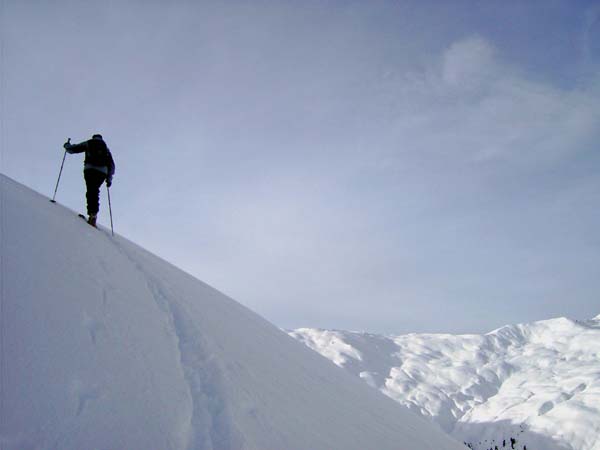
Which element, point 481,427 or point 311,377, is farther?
point 481,427

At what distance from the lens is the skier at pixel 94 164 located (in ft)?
29.7

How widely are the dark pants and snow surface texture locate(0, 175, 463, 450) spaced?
254 centimetres

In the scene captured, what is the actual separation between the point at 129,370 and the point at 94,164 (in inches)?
308

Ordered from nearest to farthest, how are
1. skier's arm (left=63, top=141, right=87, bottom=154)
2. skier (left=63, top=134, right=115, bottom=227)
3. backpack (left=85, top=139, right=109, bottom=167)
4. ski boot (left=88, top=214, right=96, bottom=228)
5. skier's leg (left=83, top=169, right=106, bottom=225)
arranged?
ski boot (left=88, top=214, right=96, bottom=228) → skier's leg (left=83, top=169, right=106, bottom=225) → skier (left=63, top=134, right=115, bottom=227) → backpack (left=85, top=139, right=109, bottom=167) → skier's arm (left=63, top=141, right=87, bottom=154)

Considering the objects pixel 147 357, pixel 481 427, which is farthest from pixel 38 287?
pixel 481 427

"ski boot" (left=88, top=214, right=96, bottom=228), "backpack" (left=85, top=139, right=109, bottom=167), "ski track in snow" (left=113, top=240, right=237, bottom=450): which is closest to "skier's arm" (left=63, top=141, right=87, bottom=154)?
"backpack" (left=85, top=139, right=109, bottom=167)

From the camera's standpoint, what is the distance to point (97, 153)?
30.7 feet

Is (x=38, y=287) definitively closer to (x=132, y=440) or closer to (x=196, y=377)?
(x=196, y=377)

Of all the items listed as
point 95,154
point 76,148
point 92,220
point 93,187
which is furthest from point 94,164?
point 92,220

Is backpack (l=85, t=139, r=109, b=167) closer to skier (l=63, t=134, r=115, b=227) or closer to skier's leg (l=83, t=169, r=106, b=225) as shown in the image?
skier (l=63, t=134, r=115, b=227)

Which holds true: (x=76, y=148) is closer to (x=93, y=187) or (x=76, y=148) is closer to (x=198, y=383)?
(x=93, y=187)

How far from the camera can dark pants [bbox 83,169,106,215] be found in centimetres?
887

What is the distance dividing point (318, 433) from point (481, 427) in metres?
226

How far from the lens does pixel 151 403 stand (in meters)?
2.89
